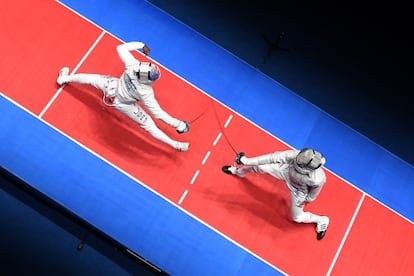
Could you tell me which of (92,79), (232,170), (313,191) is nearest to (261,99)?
(232,170)

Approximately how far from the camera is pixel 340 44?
25.5 feet

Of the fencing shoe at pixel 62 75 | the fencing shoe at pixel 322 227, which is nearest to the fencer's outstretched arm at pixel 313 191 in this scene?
the fencing shoe at pixel 322 227

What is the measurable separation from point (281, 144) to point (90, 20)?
3.54 meters

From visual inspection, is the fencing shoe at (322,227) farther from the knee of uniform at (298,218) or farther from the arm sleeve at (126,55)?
the arm sleeve at (126,55)

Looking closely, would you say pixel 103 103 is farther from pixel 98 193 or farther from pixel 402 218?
pixel 402 218

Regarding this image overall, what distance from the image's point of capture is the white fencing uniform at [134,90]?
5391 mm

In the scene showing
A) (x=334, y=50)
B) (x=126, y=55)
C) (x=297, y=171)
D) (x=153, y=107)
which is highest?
(x=334, y=50)

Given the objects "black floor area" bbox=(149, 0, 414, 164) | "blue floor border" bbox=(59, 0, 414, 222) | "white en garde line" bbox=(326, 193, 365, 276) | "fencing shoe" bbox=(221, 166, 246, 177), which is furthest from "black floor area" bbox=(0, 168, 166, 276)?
"black floor area" bbox=(149, 0, 414, 164)

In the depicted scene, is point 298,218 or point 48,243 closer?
point 48,243

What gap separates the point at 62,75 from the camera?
658cm

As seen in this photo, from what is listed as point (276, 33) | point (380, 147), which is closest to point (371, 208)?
point (380, 147)

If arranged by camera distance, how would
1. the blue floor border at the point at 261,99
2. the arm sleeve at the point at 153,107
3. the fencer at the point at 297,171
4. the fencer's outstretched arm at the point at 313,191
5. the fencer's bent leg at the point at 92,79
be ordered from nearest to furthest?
the fencer at the point at 297,171
the fencer's outstretched arm at the point at 313,191
the arm sleeve at the point at 153,107
the fencer's bent leg at the point at 92,79
the blue floor border at the point at 261,99

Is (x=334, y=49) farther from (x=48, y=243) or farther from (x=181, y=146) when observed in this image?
(x=48, y=243)

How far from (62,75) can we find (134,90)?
162 centimetres
